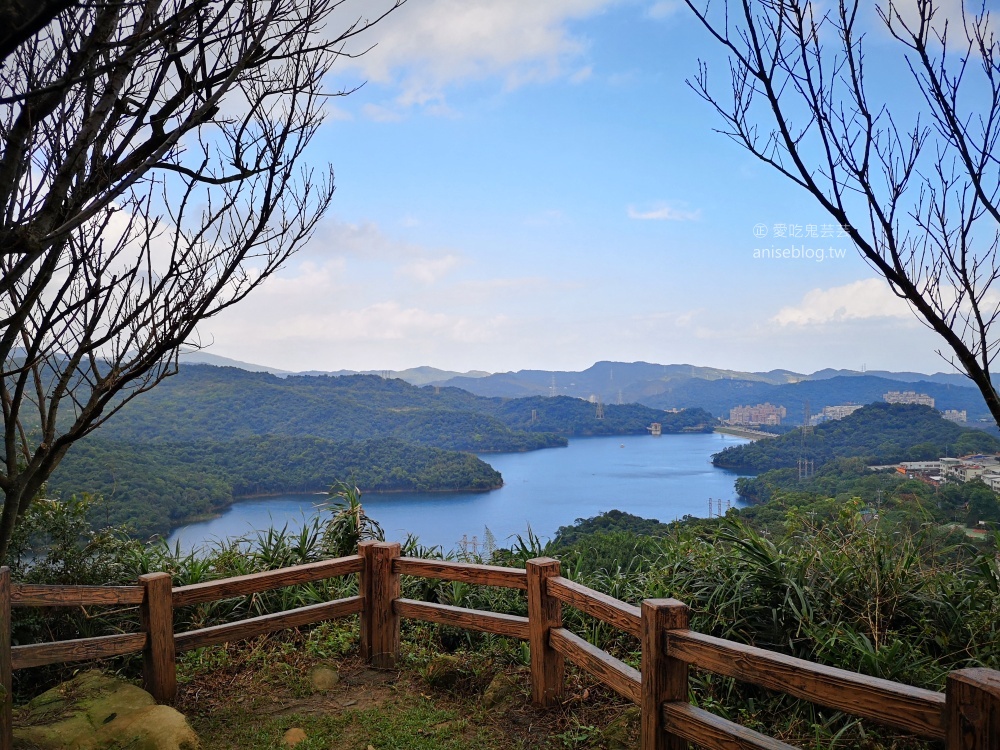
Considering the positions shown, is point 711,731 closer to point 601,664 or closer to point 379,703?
point 601,664

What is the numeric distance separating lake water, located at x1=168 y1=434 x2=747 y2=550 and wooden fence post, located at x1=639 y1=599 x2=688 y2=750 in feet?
10.2

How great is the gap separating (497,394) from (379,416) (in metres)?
10.2

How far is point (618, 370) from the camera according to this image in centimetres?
3478

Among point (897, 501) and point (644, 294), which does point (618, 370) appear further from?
point (897, 501)

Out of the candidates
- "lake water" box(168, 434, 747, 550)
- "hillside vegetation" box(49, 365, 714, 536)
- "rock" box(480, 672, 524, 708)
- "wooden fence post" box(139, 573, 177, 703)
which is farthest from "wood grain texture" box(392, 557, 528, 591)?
"hillside vegetation" box(49, 365, 714, 536)

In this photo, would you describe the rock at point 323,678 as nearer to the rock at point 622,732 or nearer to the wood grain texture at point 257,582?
the wood grain texture at point 257,582

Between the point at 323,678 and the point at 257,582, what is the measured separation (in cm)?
78

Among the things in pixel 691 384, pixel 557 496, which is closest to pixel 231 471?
pixel 557 496

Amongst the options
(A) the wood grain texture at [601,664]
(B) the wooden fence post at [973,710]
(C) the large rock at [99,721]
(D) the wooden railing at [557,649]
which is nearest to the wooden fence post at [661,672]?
(D) the wooden railing at [557,649]

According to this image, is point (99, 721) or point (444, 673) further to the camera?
point (444, 673)

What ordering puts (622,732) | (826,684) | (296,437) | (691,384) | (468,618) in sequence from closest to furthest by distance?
(826,684)
(622,732)
(468,618)
(296,437)
(691,384)

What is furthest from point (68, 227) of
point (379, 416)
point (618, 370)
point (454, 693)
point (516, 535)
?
point (618, 370)

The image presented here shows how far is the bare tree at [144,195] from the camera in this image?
2357mm

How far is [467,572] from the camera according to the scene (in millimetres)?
4051
